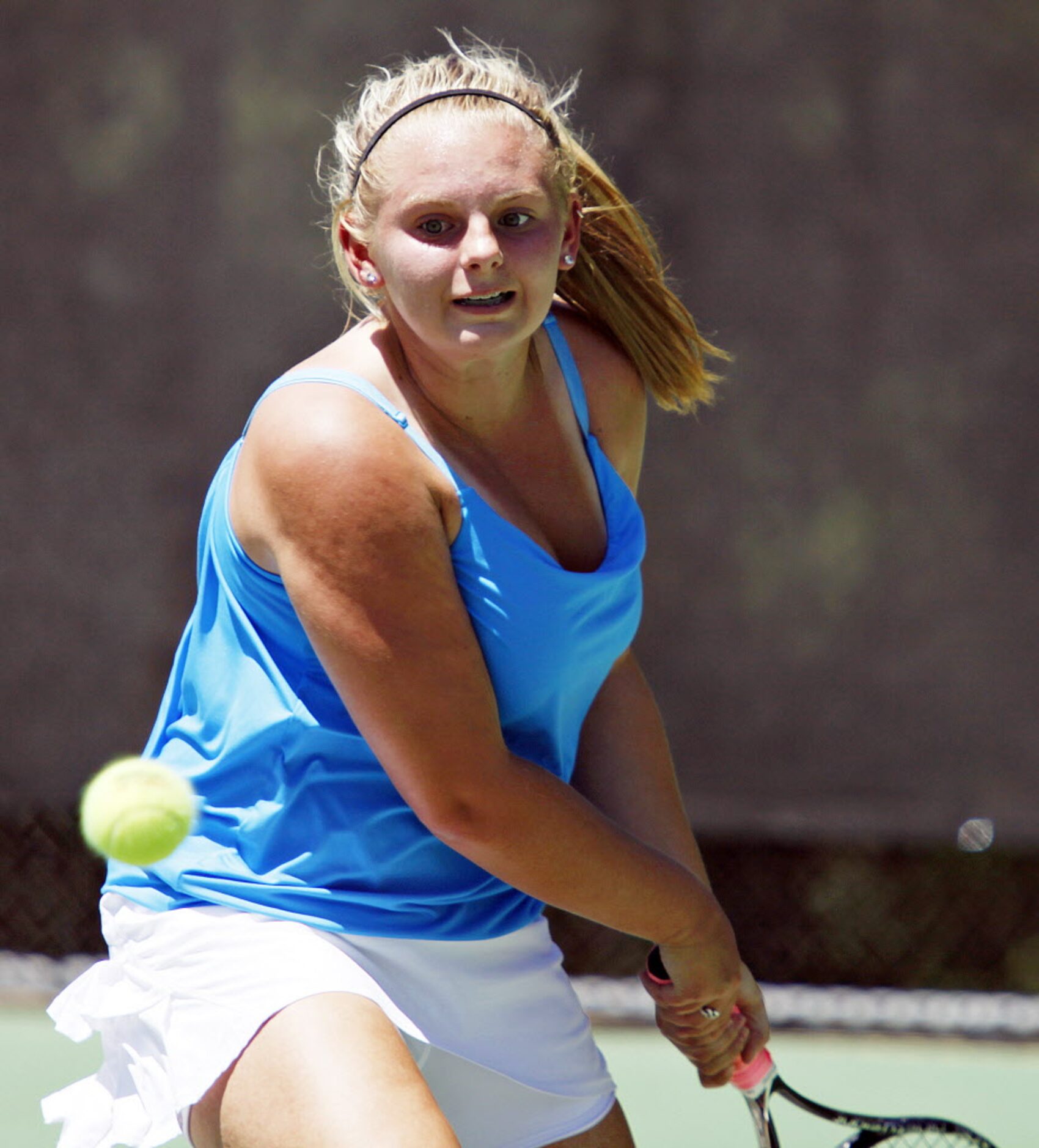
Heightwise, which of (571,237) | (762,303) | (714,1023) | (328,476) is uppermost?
(762,303)

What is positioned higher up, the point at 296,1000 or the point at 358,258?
the point at 358,258

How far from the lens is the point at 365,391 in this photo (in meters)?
1.62

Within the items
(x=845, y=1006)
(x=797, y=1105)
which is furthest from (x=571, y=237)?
(x=845, y=1006)

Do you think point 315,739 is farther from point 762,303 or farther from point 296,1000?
point 762,303

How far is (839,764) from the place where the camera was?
13.2 ft

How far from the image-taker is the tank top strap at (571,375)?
1918 mm

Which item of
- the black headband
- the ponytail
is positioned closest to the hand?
the ponytail

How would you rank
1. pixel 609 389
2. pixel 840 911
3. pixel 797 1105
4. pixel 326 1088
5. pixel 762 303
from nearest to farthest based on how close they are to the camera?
pixel 326 1088 < pixel 609 389 < pixel 797 1105 < pixel 762 303 < pixel 840 911

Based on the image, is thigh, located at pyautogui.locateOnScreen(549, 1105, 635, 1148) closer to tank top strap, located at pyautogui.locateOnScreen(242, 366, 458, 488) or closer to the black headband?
tank top strap, located at pyautogui.locateOnScreen(242, 366, 458, 488)

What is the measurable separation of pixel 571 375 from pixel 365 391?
364 millimetres

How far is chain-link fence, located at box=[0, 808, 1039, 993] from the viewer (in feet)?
14.1

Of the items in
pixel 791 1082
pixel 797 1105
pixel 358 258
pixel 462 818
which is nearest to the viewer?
pixel 462 818

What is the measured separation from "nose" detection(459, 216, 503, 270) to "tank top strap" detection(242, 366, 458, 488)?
0.15 metres

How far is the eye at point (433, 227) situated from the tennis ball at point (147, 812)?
0.59 metres
